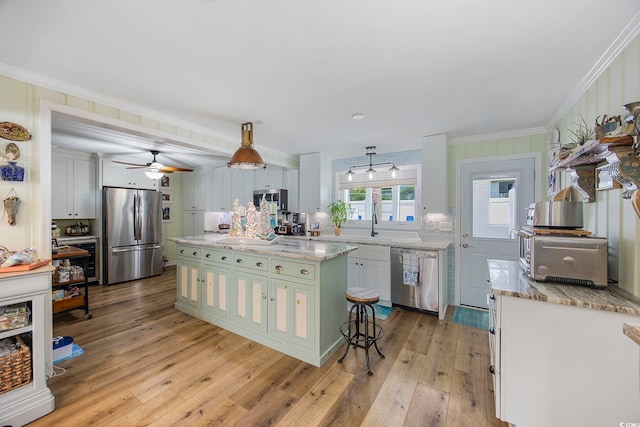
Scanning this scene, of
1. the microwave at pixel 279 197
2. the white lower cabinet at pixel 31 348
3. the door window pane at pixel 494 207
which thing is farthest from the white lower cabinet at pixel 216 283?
the door window pane at pixel 494 207

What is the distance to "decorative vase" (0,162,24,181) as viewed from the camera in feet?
6.46

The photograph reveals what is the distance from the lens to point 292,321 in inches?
101

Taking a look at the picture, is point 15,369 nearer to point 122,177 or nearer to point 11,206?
point 11,206

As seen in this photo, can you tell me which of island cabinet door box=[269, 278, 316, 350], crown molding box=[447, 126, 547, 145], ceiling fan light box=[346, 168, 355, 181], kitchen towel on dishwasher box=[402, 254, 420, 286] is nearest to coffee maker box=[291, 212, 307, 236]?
ceiling fan light box=[346, 168, 355, 181]

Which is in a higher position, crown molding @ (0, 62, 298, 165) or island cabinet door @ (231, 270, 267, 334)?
crown molding @ (0, 62, 298, 165)

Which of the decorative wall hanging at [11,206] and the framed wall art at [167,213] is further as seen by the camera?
the framed wall art at [167,213]

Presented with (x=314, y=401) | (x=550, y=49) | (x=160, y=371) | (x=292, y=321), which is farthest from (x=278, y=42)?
(x=160, y=371)

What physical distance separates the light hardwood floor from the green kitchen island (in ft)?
0.48

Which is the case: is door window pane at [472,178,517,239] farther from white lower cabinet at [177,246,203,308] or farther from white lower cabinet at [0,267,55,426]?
white lower cabinet at [0,267,55,426]

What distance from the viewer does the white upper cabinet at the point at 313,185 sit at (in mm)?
4848

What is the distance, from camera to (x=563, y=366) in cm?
151

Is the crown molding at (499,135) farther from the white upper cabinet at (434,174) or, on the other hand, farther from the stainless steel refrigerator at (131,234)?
the stainless steel refrigerator at (131,234)

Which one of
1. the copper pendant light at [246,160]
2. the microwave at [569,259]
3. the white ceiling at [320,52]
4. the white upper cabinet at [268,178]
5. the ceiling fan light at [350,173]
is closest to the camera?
the white ceiling at [320,52]

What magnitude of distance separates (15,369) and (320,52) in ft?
9.77
